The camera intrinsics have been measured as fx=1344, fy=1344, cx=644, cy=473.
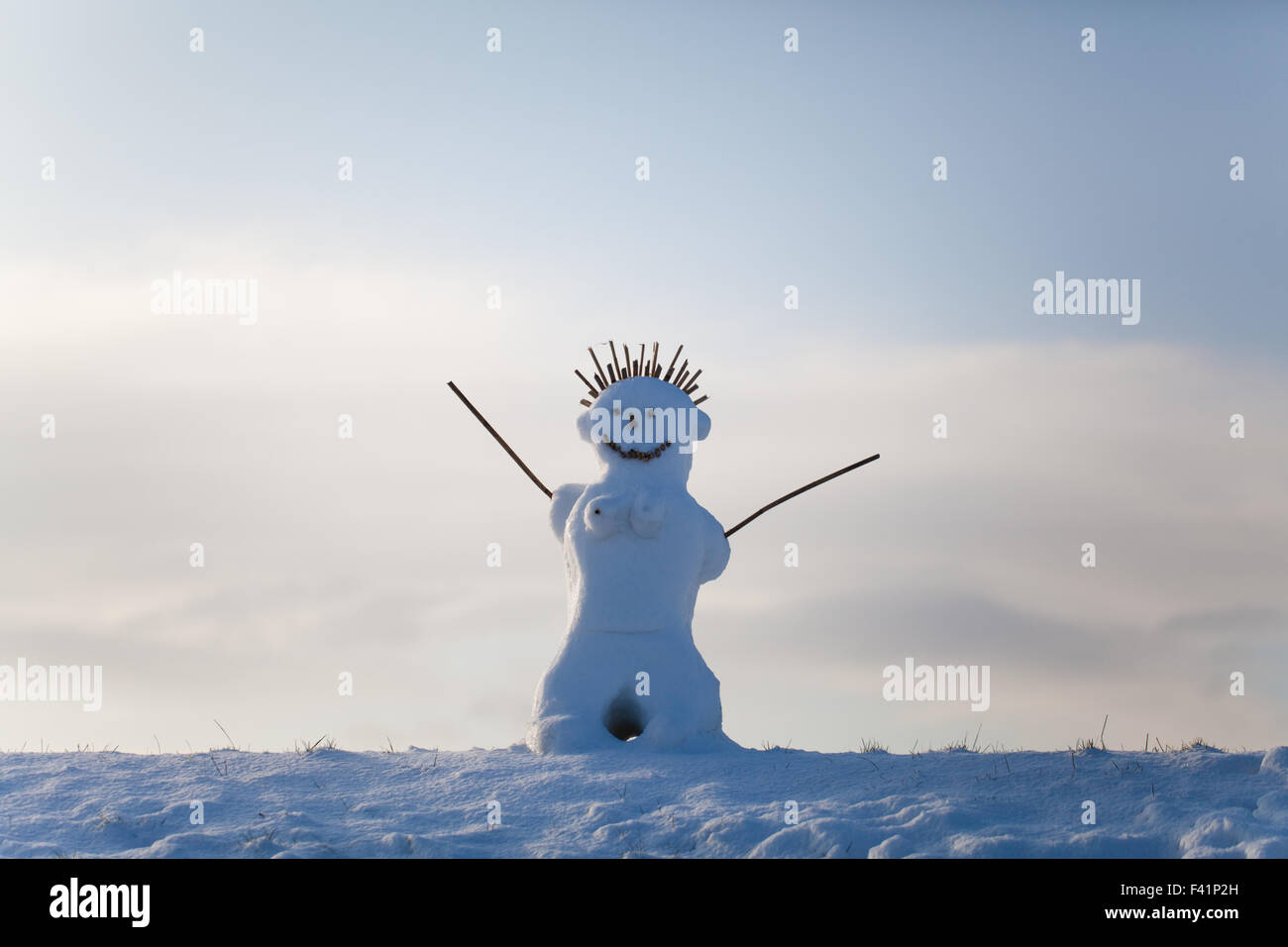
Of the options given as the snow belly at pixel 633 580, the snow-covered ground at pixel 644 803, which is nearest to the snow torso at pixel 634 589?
the snow belly at pixel 633 580

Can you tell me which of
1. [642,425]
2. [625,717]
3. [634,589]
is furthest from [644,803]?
[642,425]

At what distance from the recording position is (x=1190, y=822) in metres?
5.37

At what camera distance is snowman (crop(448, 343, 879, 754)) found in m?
7.39

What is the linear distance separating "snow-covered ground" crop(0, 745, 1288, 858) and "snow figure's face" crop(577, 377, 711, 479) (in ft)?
5.65

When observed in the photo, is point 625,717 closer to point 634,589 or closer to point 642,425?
point 634,589

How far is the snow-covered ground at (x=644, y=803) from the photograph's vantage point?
17.3ft

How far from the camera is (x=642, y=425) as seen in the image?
310 inches

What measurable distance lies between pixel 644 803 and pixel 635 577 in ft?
6.38

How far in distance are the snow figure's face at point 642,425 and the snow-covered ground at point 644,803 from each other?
5.65ft

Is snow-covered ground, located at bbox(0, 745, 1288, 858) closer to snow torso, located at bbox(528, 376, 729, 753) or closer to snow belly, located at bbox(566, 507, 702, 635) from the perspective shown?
snow torso, located at bbox(528, 376, 729, 753)

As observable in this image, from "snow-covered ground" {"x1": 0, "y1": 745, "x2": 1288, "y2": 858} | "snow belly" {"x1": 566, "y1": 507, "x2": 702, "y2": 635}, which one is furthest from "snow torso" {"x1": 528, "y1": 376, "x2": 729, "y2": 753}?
"snow-covered ground" {"x1": 0, "y1": 745, "x2": 1288, "y2": 858}

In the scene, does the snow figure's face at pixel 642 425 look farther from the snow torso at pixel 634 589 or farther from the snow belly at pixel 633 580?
the snow belly at pixel 633 580
